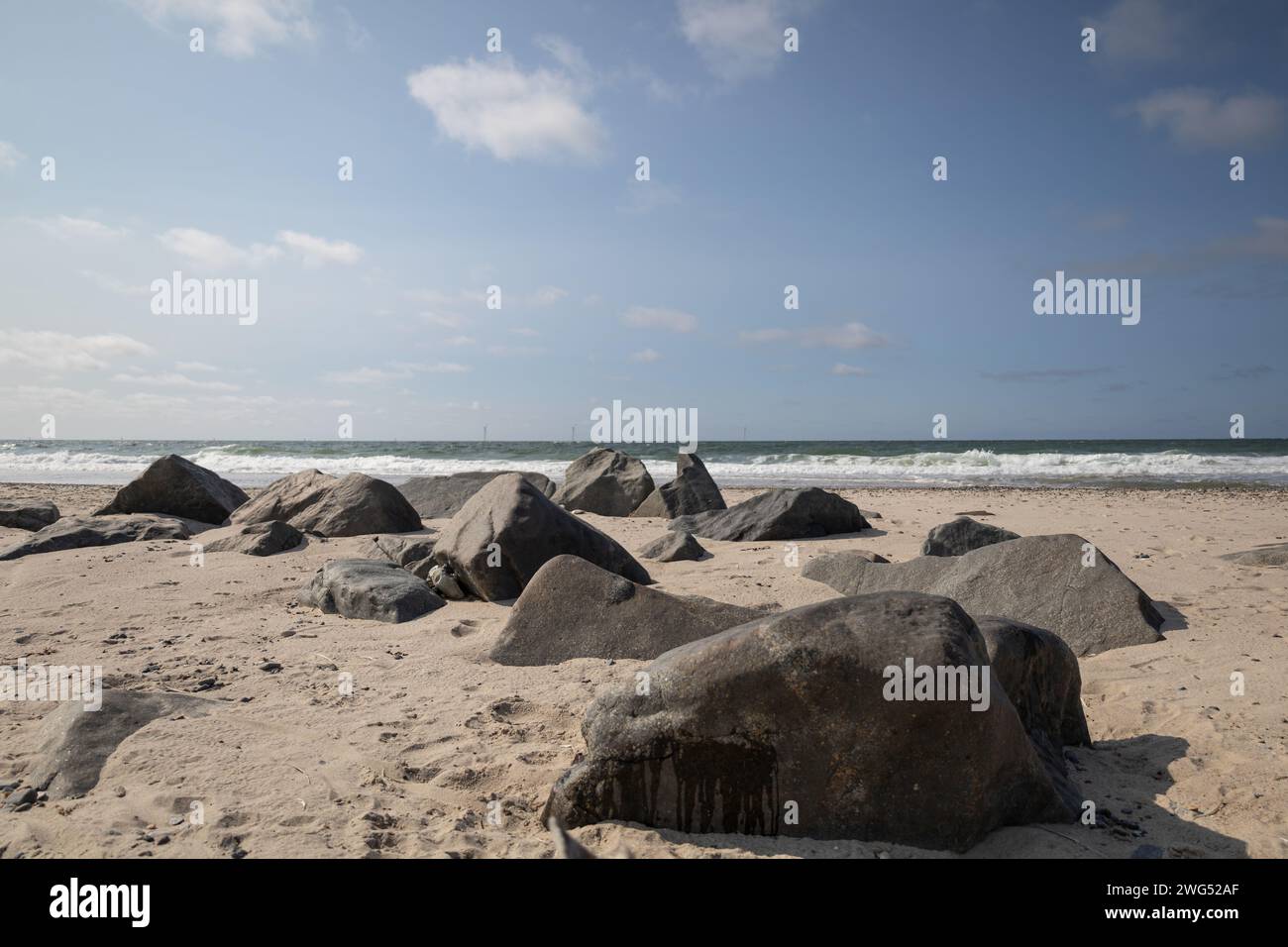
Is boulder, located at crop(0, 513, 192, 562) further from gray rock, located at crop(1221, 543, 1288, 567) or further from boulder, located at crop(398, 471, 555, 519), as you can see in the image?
gray rock, located at crop(1221, 543, 1288, 567)

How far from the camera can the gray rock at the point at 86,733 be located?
108 inches

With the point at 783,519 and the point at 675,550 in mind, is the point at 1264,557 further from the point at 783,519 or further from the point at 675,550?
the point at 675,550

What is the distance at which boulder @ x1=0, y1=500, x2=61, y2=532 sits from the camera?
9.15 meters

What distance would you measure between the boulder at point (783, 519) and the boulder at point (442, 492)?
318 centimetres

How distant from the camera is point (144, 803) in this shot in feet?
8.53

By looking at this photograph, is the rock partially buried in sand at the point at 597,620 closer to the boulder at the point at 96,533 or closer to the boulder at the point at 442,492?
the boulder at the point at 96,533

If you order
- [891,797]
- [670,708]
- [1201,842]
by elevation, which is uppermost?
[670,708]

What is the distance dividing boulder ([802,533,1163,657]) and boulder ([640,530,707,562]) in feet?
6.82

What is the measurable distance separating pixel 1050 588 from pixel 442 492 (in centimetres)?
842

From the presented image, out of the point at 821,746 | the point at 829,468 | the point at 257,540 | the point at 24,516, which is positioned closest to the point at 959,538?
the point at 821,746
